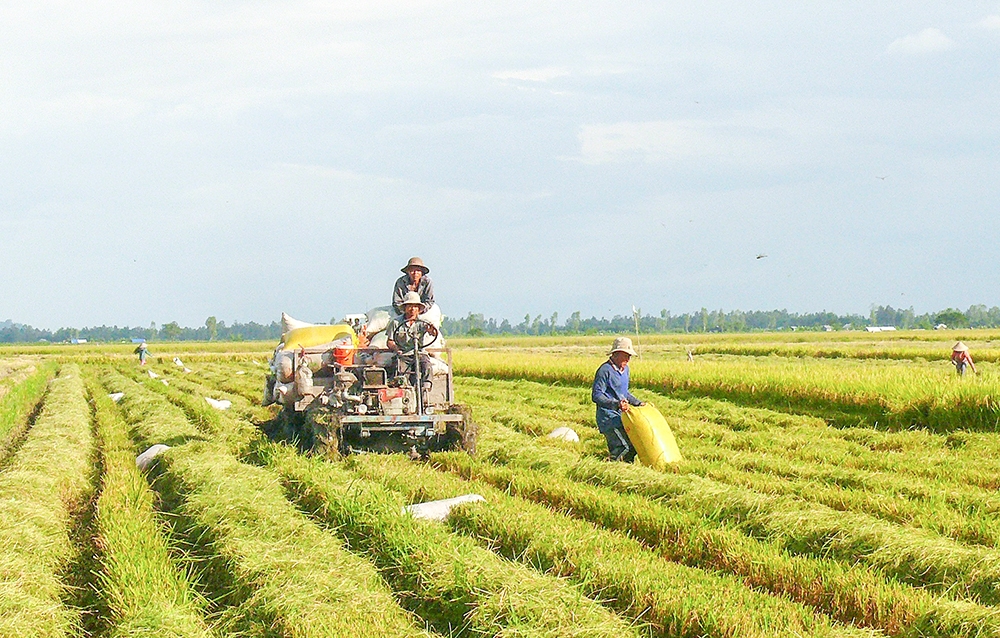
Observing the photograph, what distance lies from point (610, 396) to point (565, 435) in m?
2.46

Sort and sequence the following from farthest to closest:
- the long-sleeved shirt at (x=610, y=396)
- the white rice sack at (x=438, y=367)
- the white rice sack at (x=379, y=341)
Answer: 1. the white rice sack at (x=379, y=341)
2. the white rice sack at (x=438, y=367)
3. the long-sleeved shirt at (x=610, y=396)

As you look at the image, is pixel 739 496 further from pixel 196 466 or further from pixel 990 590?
pixel 196 466

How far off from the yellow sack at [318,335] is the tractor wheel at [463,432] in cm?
218

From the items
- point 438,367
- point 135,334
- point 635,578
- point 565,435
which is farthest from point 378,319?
point 135,334

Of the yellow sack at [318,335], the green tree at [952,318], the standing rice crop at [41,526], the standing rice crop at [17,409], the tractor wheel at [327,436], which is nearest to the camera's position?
the standing rice crop at [41,526]

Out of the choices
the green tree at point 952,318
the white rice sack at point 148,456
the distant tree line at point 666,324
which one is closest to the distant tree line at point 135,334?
the distant tree line at point 666,324

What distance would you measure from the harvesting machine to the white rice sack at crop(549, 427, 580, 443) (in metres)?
2.11

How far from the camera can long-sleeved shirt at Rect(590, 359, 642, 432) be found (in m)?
10.7

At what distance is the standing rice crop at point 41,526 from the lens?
5.52 metres

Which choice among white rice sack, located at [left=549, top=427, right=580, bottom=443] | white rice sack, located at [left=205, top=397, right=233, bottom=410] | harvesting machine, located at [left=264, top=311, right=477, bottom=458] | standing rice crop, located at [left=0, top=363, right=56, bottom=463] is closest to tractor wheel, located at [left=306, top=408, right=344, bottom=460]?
harvesting machine, located at [left=264, top=311, right=477, bottom=458]

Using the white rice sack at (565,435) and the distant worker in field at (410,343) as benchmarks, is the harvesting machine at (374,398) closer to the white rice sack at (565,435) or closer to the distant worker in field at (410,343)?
the distant worker in field at (410,343)

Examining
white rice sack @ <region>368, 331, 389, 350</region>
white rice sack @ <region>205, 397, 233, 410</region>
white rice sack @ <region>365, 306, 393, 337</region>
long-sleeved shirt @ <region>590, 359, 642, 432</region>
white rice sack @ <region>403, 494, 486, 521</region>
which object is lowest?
white rice sack @ <region>403, 494, 486, 521</region>

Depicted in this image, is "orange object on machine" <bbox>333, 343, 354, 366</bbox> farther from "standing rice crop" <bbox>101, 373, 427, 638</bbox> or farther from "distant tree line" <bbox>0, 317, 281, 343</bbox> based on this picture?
"distant tree line" <bbox>0, 317, 281, 343</bbox>

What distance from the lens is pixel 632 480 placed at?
8836 millimetres
